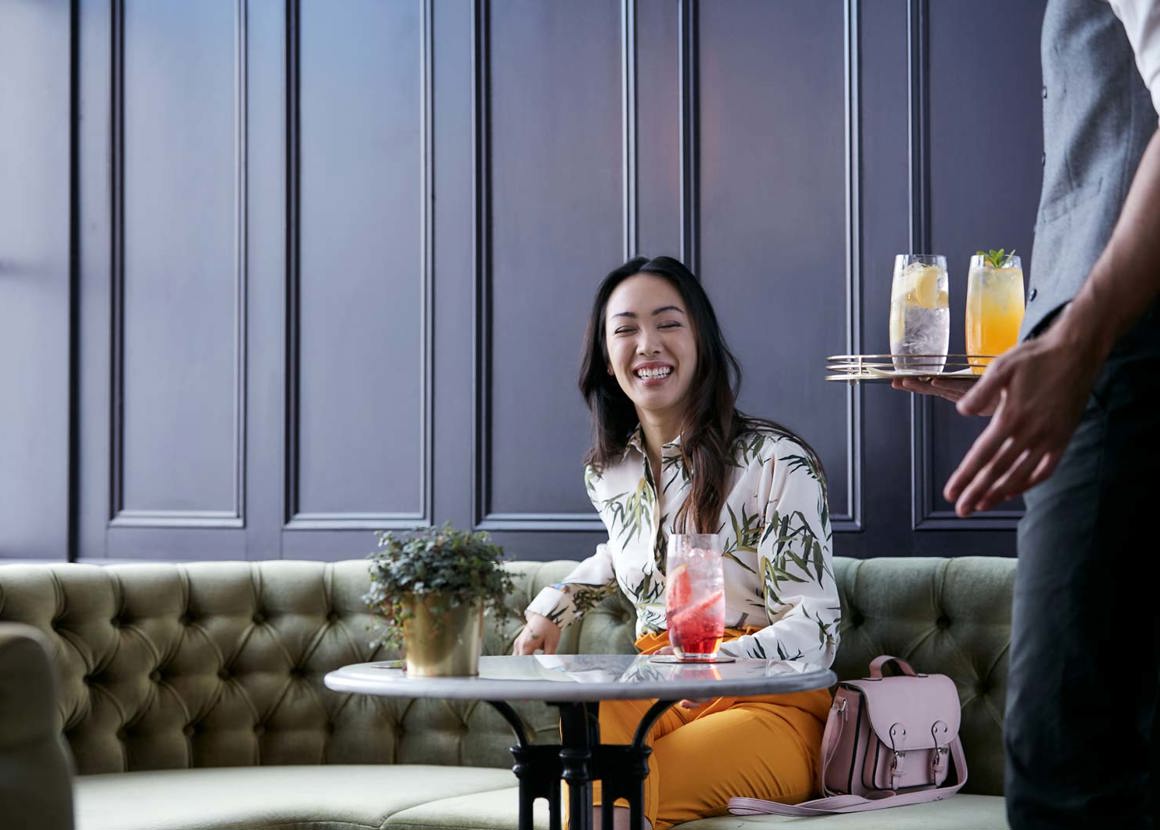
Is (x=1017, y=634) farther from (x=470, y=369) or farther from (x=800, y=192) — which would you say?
(x=470, y=369)

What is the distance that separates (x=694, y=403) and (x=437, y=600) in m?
1.03

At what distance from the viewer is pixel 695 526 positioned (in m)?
2.51

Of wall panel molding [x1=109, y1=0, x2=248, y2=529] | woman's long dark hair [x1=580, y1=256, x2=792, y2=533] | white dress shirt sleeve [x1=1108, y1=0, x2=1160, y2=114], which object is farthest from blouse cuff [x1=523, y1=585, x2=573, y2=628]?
white dress shirt sleeve [x1=1108, y1=0, x2=1160, y2=114]

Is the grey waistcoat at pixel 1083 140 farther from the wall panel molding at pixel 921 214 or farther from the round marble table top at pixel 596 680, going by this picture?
the wall panel molding at pixel 921 214

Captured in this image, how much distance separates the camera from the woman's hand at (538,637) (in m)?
2.49

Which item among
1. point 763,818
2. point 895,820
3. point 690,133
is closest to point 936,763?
point 895,820

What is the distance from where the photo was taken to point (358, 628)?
292 cm

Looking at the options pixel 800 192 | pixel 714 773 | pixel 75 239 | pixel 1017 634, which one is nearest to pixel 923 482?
pixel 800 192

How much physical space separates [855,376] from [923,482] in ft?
2.27

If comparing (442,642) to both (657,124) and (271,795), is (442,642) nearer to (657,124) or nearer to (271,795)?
(271,795)

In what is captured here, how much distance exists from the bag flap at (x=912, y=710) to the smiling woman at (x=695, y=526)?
10 cm

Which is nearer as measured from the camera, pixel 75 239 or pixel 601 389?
pixel 601 389

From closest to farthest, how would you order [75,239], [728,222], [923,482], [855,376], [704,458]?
[855,376] → [704,458] → [923,482] → [728,222] → [75,239]

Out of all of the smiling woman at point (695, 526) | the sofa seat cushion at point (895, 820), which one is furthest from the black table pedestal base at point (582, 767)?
the sofa seat cushion at point (895, 820)
